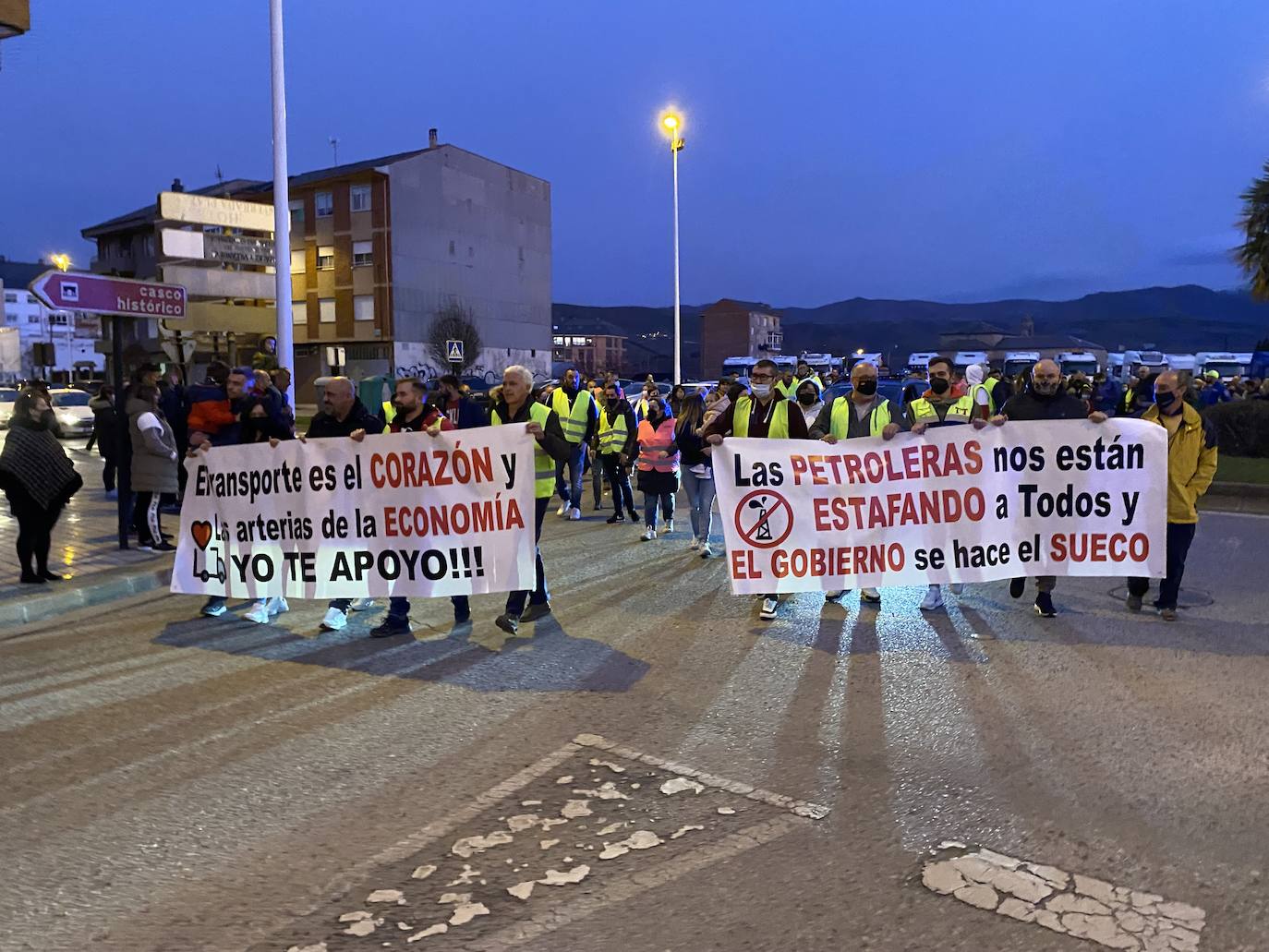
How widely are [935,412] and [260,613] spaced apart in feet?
19.0

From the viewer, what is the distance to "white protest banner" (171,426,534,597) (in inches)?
277

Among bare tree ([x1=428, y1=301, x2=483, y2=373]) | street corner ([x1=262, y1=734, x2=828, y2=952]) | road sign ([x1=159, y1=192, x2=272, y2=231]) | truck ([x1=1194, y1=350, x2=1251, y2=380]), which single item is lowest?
street corner ([x1=262, y1=734, x2=828, y2=952])

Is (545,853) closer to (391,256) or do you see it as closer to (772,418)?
(772,418)

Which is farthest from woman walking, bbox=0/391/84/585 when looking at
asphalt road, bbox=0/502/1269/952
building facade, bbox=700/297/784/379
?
building facade, bbox=700/297/784/379

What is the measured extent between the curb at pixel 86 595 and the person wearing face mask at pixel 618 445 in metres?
5.58

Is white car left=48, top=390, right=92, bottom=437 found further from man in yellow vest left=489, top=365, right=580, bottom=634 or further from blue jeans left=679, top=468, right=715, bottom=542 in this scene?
man in yellow vest left=489, top=365, right=580, bottom=634

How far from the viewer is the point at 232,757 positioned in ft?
15.8

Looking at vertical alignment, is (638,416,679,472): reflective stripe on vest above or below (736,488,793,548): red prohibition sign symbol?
above

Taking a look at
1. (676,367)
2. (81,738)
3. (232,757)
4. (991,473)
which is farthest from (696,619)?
(676,367)

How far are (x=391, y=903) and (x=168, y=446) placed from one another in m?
7.57

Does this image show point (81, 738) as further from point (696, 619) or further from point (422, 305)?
point (422, 305)

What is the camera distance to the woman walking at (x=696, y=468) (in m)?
10.1

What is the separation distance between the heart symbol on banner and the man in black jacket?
1115mm

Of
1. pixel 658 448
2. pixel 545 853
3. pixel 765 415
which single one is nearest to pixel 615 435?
pixel 658 448
